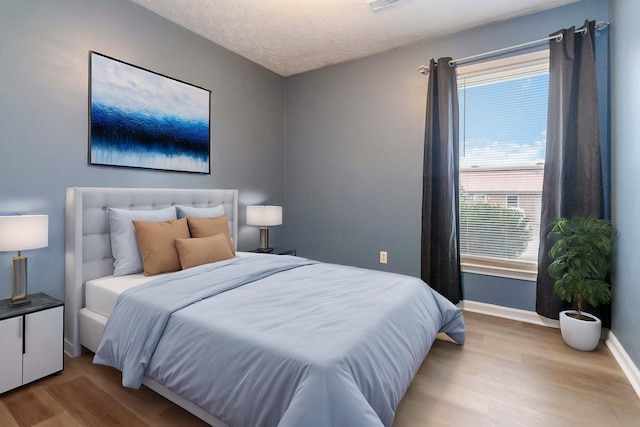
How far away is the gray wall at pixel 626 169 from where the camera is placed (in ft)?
6.36

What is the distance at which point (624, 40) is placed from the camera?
2164 millimetres

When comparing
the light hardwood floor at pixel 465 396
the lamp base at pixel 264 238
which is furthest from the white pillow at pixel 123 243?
the lamp base at pixel 264 238

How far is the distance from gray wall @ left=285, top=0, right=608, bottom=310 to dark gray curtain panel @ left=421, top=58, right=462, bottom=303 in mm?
180

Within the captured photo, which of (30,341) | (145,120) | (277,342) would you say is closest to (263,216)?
(145,120)

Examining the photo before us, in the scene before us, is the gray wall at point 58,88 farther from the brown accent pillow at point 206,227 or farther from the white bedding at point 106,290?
the brown accent pillow at point 206,227

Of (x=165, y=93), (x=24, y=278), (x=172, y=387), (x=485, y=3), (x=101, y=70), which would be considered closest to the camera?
(x=172, y=387)

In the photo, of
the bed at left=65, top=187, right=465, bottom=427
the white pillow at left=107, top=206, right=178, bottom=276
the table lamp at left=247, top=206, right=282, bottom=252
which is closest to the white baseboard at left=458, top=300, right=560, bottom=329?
the bed at left=65, top=187, right=465, bottom=427

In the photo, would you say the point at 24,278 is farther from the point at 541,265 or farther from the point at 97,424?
the point at 541,265

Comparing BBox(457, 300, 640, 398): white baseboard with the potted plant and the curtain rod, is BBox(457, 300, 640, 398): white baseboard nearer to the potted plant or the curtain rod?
the potted plant

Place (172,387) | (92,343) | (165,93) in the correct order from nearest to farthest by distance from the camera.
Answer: (172,387)
(92,343)
(165,93)

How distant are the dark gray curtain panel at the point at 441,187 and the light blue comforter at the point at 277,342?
37.2 inches

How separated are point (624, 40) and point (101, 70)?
12.1ft

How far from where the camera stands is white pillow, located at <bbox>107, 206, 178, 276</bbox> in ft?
7.73

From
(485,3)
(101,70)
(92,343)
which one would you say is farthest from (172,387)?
(485,3)
